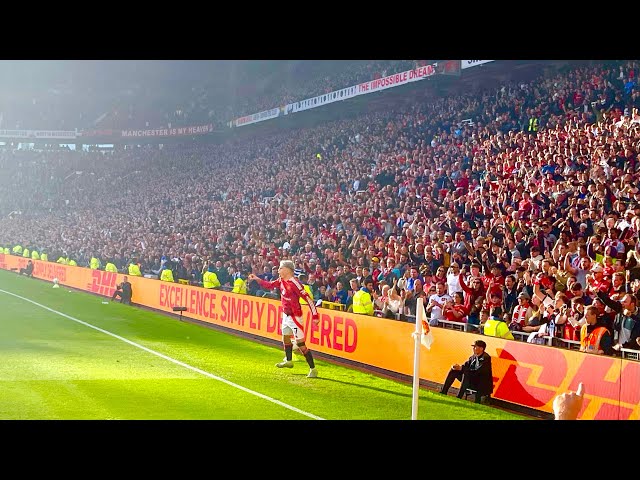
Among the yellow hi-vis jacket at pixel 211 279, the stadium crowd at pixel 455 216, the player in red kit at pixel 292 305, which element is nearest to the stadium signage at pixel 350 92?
the stadium crowd at pixel 455 216

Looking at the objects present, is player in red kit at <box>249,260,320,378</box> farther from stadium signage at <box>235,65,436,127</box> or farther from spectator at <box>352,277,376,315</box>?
stadium signage at <box>235,65,436,127</box>

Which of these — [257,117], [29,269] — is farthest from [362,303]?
[257,117]

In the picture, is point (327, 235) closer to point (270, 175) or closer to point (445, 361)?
point (445, 361)

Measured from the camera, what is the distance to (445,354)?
14.4 m

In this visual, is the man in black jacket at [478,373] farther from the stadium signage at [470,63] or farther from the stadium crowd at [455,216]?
the stadium signage at [470,63]

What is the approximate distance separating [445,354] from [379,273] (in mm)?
6073

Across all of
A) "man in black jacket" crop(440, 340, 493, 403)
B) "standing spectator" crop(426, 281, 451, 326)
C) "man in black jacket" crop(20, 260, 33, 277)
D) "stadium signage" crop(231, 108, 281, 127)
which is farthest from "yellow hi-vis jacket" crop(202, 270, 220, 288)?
"stadium signage" crop(231, 108, 281, 127)

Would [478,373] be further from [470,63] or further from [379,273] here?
[470,63]

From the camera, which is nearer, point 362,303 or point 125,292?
point 362,303

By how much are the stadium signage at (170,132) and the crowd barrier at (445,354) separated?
3534cm

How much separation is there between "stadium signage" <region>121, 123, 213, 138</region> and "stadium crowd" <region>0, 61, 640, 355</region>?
519 inches

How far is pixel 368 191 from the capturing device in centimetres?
2859

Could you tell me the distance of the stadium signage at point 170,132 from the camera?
60.6 m

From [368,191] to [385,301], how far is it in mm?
11125
